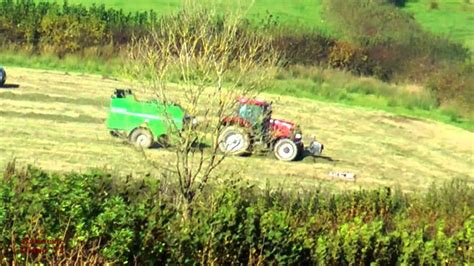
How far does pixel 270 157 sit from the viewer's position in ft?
70.3

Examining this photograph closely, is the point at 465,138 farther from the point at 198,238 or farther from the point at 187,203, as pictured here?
the point at 198,238

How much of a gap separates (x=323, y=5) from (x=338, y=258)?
43.2 m

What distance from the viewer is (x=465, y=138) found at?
28.4 m

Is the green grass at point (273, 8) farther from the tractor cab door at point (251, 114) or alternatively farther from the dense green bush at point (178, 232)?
the dense green bush at point (178, 232)

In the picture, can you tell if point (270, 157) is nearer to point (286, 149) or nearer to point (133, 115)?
point (286, 149)

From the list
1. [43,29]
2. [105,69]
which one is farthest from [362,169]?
[43,29]

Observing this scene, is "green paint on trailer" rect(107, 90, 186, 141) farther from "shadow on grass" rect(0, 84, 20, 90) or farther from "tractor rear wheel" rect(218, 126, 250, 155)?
"shadow on grass" rect(0, 84, 20, 90)

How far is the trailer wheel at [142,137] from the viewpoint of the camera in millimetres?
20625

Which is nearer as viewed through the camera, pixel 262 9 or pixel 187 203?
pixel 187 203

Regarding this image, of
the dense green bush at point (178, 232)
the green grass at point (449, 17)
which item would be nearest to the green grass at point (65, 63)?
the dense green bush at point (178, 232)

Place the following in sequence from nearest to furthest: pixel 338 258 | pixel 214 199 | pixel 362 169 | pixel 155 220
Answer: pixel 155 220 < pixel 338 258 < pixel 214 199 < pixel 362 169

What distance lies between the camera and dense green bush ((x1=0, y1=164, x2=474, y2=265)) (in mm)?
8930

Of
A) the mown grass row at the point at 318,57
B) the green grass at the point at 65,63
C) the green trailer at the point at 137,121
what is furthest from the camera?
the mown grass row at the point at 318,57

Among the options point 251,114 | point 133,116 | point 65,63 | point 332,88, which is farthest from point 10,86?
point 332,88
